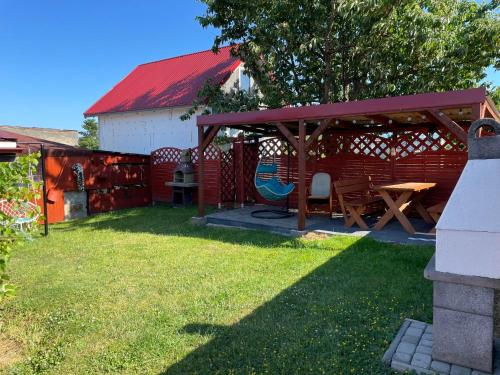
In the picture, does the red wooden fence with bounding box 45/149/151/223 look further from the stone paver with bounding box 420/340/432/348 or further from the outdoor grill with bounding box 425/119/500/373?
the outdoor grill with bounding box 425/119/500/373

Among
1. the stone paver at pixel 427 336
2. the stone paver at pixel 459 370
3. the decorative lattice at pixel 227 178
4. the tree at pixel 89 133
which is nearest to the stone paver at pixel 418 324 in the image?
the stone paver at pixel 427 336

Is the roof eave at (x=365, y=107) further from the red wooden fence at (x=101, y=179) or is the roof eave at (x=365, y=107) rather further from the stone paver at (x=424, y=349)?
the red wooden fence at (x=101, y=179)

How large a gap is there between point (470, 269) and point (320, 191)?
527 centimetres

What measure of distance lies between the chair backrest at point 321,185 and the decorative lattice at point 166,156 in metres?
4.26

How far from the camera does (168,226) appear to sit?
23.4ft

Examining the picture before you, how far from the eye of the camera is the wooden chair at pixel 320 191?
710 cm

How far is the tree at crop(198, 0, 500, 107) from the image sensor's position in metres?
7.55

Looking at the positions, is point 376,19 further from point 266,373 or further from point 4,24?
point 4,24

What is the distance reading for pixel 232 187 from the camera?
364 inches

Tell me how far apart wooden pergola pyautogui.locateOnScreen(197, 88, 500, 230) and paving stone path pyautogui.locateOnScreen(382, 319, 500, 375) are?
2.89m

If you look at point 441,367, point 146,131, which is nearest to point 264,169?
point 441,367

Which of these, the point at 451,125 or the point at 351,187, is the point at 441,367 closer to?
the point at 451,125

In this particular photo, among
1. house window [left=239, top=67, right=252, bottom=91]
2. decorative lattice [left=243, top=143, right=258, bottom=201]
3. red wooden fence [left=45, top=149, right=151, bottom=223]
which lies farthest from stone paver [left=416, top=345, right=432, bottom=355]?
house window [left=239, top=67, right=252, bottom=91]

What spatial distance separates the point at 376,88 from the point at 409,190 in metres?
4.28
